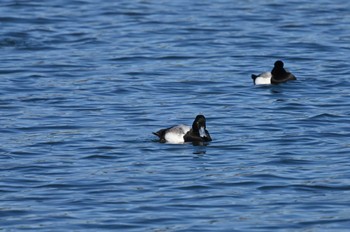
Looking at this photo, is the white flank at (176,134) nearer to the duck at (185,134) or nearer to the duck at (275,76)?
the duck at (185,134)

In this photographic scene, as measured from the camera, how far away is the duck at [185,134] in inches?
706

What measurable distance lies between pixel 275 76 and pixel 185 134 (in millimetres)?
6132

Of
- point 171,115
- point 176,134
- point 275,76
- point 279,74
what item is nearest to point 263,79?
point 275,76

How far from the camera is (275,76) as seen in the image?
23.8 metres

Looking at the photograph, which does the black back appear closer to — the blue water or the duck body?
the duck body

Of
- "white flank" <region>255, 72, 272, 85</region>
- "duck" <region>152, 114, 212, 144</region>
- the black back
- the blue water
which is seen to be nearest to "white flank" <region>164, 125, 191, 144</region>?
"duck" <region>152, 114, 212, 144</region>

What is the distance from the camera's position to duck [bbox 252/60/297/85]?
23.6m

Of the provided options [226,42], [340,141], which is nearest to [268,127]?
[340,141]

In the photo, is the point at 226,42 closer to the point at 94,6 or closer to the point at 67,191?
the point at 94,6

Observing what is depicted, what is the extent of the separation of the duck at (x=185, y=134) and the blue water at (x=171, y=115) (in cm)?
15

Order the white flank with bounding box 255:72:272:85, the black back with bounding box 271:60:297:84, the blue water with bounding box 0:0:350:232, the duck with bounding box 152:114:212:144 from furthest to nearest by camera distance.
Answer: the black back with bounding box 271:60:297:84 → the white flank with bounding box 255:72:272:85 → the duck with bounding box 152:114:212:144 → the blue water with bounding box 0:0:350:232

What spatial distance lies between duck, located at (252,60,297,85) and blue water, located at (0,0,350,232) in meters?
0.27

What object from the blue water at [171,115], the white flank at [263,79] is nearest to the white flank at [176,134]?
the blue water at [171,115]

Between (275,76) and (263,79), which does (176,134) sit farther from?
(275,76)
